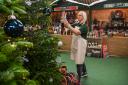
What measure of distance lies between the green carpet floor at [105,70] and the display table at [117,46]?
0.41m

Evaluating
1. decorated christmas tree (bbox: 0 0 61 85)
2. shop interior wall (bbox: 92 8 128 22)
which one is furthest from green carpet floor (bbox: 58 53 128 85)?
shop interior wall (bbox: 92 8 128 22)

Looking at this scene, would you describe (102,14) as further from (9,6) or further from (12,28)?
(12,28)

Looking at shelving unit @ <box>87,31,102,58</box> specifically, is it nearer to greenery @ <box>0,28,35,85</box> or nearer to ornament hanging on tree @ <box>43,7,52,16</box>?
ornament hanging on tree @ <box>43,7,52,16</box>

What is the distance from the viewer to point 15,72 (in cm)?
266

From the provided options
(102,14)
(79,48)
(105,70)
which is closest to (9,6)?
(79,48)

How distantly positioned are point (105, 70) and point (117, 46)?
2.69 m

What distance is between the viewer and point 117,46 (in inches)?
428

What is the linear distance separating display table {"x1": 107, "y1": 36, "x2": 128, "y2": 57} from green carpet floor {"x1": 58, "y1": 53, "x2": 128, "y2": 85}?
0.41m

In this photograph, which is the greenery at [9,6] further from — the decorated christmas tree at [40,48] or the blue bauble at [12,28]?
the decorated christmas tree at [40,48]

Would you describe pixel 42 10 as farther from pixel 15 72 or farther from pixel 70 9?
pixel 70 9

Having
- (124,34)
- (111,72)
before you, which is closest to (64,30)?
(124,34)

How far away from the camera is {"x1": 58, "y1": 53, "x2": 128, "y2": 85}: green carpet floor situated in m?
7.05

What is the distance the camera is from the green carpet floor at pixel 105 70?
23.1 ft

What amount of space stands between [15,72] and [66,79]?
2641 mm
